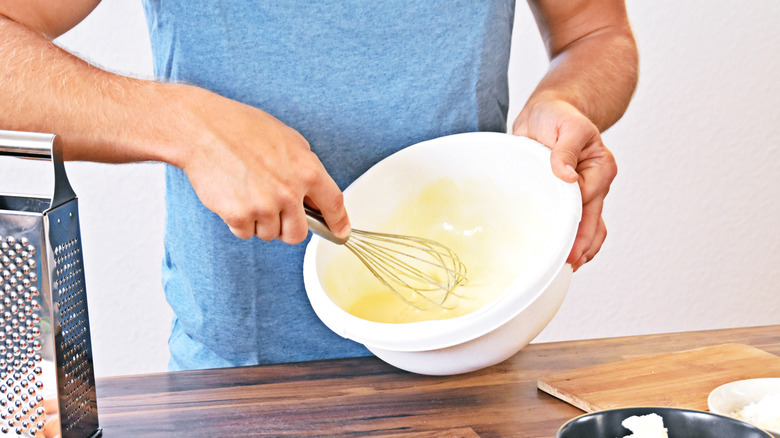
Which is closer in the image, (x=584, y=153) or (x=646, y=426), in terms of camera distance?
(x=646, y=426)

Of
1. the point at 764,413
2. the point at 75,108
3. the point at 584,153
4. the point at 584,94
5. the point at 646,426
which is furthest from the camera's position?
the point at 584,94

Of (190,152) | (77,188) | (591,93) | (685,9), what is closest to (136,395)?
(190,152)

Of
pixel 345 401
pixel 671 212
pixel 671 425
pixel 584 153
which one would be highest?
pixel 584 153

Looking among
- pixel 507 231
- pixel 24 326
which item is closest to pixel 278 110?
pixel 507 231

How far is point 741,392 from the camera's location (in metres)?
0.75

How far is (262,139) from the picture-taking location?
78 centimetres

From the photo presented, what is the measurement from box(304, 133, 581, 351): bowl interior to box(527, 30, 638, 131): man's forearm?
156 mm

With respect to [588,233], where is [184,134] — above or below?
above

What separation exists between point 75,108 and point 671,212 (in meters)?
1.86

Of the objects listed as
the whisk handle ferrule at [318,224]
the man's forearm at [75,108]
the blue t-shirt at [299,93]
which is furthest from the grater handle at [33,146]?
the blue t-shirt at [299,93]

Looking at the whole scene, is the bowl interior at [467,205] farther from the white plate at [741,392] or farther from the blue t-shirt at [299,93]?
the white plate at [741,392]

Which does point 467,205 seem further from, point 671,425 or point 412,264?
point 671,425

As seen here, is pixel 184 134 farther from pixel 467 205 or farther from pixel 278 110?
pixel 467 205

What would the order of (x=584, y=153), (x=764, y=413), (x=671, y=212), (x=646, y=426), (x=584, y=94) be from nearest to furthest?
(x=646, y=426)
(x=764, y=413)
(x=584, y=153)
(x=584, y=94)
(x=671, y=212)
